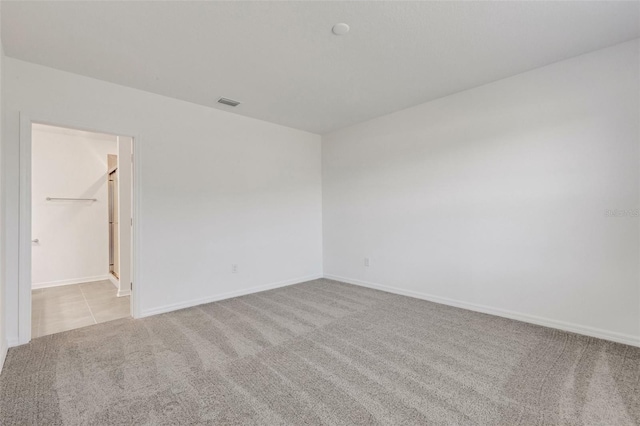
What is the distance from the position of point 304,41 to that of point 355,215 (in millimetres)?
2746

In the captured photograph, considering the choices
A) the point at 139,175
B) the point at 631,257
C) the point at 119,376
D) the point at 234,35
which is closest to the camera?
the point at 119,376

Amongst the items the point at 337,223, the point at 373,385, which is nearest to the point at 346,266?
the point at 337,223

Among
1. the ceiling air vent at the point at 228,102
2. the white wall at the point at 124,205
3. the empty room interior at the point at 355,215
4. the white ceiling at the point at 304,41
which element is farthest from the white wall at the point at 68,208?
the ceiling air vent at the point at 228,102

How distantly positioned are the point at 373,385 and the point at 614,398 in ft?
4.65

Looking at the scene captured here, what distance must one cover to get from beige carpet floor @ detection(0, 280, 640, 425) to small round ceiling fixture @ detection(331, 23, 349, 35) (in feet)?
8.15

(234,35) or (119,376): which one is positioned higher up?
(234,35)

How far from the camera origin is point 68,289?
4469 mm

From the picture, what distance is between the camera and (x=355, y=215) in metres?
4.57

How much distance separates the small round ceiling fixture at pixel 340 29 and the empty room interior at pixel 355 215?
0.04 metres

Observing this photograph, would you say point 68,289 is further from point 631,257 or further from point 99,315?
point 631,257

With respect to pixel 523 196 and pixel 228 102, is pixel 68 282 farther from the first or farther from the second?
pixel 523 196

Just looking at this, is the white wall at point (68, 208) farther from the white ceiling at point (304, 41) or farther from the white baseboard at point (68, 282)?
the white ceiling at point (304, 41)

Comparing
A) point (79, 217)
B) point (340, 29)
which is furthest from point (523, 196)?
point (79, 217)

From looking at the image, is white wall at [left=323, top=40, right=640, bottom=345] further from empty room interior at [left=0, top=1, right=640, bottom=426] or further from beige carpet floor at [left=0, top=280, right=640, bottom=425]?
beige carpet floor at [left=0, top=280, right=640, bottom=425]
